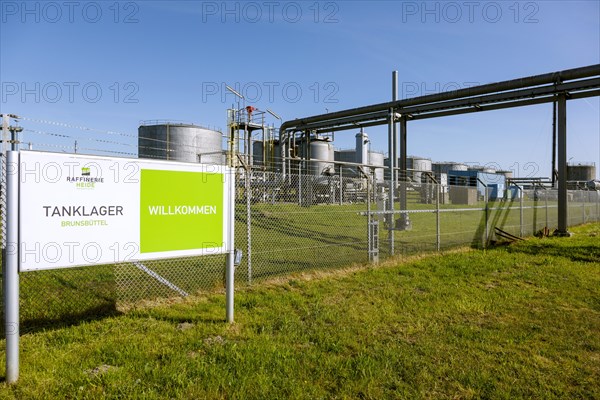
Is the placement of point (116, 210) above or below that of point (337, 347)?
above

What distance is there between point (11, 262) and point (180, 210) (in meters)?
1.74

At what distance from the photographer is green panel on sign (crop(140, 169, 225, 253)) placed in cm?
447

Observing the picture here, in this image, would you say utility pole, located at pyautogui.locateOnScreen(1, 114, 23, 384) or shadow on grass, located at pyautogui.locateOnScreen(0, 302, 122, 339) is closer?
utility pole, located at pyautogui.locateOnScreen(1, 114, 23, 384)

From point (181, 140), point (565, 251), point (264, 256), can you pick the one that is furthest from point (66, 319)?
point (181, 140)

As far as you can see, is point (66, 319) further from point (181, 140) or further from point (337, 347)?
point (181, 140)

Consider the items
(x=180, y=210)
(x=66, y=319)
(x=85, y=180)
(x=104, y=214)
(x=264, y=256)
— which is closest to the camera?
(x=85, y=180)

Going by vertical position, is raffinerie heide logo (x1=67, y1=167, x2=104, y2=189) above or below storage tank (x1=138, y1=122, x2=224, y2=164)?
below

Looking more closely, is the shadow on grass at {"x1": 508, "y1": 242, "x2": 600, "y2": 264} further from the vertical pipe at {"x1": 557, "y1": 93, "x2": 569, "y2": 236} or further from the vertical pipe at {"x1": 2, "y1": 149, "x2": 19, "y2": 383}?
the vertical pipe at {"x1": 2, "y1": 149, "x2": 19, "y2": 383}

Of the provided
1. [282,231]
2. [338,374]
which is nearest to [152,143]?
[282,231]

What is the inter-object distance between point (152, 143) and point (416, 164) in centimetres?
4353

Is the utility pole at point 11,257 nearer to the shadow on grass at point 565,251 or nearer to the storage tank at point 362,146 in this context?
the shadow on grass at point 565,251

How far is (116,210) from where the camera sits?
421 centimetres

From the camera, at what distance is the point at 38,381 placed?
3352 mm

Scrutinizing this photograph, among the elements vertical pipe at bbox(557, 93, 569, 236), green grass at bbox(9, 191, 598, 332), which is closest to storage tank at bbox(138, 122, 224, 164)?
green grass at bbox(9, 191, 598, 332)
